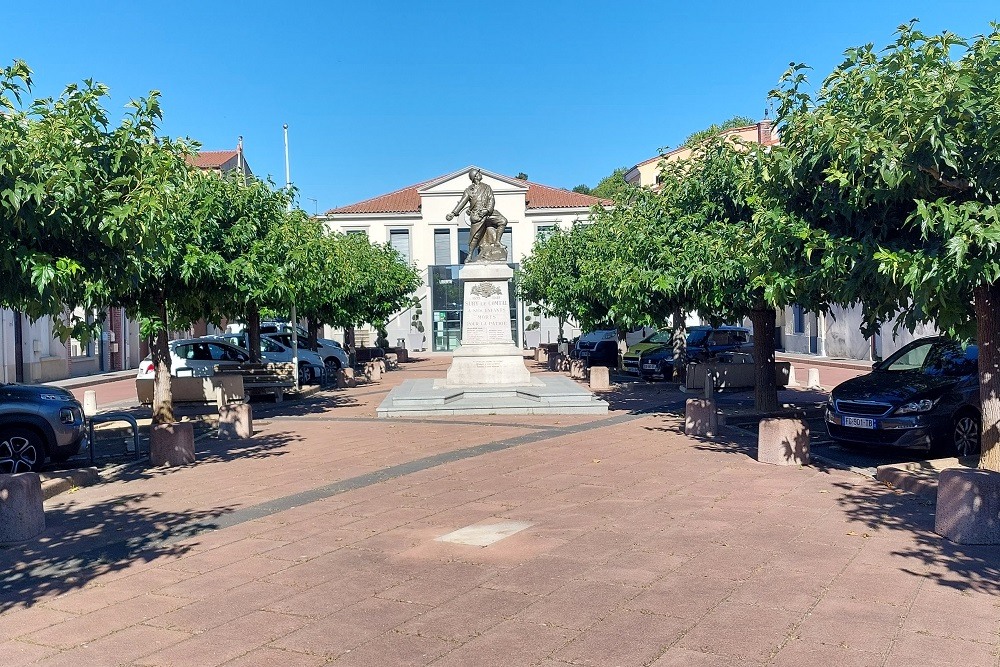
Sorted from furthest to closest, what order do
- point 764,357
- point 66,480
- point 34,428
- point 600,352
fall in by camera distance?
point 600,352 → point 764,357 → point 34,428 → point 66,480

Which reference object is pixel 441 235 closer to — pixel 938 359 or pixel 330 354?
pixel 330 354

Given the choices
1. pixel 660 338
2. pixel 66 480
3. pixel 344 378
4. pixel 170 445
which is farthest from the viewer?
pixel 660 338

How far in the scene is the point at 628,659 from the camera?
455 cm

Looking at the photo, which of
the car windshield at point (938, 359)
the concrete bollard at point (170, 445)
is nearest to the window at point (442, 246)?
the car windshield at point (938, 359)

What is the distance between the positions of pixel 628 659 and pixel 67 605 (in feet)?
12.1

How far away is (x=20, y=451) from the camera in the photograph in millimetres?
10516

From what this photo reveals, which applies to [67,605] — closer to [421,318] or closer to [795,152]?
[795,152]

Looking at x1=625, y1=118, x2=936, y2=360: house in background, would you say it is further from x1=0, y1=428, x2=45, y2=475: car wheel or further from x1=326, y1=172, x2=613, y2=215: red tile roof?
x1=0, y1=428, x2=45, y2=475: car wheel

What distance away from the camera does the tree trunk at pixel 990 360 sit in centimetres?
882

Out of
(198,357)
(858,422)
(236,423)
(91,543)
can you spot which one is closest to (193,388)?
(198,357)

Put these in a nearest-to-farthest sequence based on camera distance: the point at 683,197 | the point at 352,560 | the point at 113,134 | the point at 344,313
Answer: the point at 352,560 < the point at 113,134 < the point at 683,197 < the point at 344,313

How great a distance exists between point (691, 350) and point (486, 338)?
923 centimetres

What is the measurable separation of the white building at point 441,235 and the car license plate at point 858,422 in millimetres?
45032

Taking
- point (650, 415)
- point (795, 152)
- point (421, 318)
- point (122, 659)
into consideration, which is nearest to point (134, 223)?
point (122, 659)
